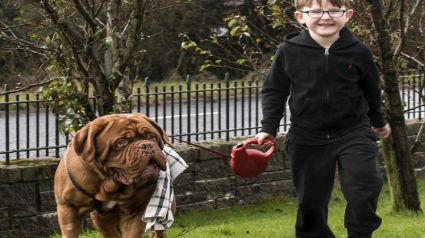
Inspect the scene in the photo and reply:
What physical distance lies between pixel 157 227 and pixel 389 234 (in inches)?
103

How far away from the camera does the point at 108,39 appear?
19.7 feet

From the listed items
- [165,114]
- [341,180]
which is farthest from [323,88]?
[165,114]

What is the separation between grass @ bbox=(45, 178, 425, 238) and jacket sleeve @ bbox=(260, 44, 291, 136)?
3.88 feet

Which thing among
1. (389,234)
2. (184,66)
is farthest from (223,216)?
(184,66)

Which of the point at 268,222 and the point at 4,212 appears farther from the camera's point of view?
the point at 268,222

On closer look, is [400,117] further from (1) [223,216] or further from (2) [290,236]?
(1) [223,216]

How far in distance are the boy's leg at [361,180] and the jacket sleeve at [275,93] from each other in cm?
52

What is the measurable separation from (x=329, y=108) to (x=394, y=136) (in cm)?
262

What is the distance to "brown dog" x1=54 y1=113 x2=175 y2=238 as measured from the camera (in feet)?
14.6

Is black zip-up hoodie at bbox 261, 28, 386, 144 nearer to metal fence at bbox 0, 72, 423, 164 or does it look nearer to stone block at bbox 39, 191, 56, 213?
metal fence at bbox 0, 72, 423, 164

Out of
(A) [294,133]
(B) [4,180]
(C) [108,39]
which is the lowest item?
(B) [4,180]

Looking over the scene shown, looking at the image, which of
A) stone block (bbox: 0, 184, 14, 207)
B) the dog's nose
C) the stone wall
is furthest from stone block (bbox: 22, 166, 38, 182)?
the dog's nose

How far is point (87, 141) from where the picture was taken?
4.48 m

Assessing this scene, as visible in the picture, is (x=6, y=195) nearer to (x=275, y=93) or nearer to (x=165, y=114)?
(x=165, y=114)
